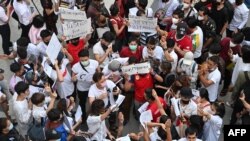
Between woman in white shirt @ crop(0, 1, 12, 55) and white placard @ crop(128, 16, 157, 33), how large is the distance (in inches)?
96.6

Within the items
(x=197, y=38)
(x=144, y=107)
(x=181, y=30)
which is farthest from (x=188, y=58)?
(x=144, y=107)

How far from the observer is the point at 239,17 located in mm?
9242

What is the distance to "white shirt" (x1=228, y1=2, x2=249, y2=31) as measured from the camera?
29.9ft

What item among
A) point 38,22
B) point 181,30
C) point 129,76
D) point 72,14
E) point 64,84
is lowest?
point 64,84

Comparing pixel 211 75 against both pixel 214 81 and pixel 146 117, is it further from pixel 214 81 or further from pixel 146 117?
pixel 146 117

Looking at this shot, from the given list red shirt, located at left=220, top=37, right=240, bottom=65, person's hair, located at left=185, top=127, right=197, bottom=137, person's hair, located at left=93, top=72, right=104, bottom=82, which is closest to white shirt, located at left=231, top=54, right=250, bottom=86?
red shirt, located at left=220, top=37, right=240, bottom=65

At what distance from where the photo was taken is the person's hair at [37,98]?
6.51 metres

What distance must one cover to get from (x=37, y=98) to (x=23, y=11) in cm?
298

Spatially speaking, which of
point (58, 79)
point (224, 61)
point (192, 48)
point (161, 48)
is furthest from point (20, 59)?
point (224, 61)

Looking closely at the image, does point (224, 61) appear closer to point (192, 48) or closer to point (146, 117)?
point (192, 48)

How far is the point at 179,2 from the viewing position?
30.4ft

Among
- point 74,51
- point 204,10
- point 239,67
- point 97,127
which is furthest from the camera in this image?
point 204,10

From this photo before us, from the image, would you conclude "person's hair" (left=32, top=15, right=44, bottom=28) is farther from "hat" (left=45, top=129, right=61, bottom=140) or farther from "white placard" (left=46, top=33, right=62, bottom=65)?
"hat" (left=45, top=129, right=61, bottom=140)

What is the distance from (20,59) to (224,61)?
11.8ft
